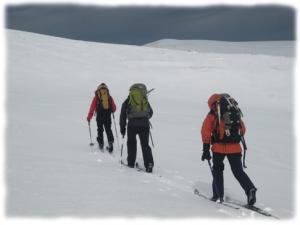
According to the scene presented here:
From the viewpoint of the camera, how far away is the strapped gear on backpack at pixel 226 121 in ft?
23.9

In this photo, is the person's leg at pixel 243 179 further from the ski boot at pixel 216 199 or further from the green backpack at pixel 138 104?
the green backpack at pixel 138 104

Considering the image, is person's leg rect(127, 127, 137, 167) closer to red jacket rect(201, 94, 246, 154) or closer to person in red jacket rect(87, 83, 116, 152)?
person in red jacket rect(87, 83, 116, 152)

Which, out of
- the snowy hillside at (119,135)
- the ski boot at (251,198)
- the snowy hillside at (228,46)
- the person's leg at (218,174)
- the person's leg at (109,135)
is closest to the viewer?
the snowy hillside at (119,135)

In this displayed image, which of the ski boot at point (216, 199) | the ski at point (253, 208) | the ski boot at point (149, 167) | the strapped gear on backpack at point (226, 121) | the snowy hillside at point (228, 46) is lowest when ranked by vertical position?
the ski at point (253, 208)

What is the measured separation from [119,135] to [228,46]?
232 ft

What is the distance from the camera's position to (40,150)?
1038 cm

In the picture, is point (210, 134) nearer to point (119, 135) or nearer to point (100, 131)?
point (100, 131)

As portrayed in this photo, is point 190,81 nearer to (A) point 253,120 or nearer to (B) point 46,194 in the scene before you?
(A) point 253,120

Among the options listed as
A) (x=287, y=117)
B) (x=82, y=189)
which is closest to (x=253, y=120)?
(x=287, y=117)

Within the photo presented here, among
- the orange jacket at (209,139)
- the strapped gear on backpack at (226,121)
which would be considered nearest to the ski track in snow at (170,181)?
the orange jacket at (209,139)

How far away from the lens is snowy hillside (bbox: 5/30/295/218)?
6.87 metres

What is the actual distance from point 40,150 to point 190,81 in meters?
18.8

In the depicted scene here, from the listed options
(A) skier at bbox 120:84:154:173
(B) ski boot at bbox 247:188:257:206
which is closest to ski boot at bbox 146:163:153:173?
(A) skier at bbox 120:84:154:173

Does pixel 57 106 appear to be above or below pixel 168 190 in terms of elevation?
above
